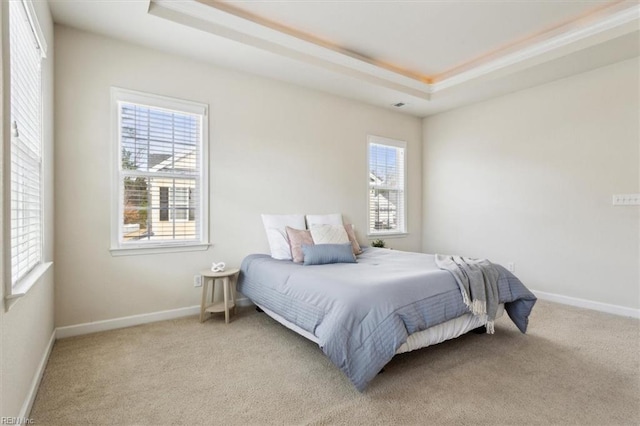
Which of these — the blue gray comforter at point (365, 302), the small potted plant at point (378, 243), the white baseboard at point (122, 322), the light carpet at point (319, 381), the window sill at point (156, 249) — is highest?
the window sill at point (156, 249)

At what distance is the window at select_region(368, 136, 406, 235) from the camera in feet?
16.5

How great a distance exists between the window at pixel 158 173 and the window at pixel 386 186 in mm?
2521

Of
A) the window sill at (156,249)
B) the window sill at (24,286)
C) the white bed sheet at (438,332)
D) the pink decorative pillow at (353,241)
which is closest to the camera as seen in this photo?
the window sill at (24,286)

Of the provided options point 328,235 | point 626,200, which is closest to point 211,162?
point 328,235

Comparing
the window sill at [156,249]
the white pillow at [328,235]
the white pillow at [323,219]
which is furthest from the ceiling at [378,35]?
the window sill at [156,249]

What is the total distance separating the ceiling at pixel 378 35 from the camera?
2.87 metres

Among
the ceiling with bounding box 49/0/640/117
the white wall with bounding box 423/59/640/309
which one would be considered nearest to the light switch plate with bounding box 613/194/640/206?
the white wall with bounding box 423/59/640/309

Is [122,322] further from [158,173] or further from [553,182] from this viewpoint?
[553,182]

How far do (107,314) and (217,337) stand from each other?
42.1 inches

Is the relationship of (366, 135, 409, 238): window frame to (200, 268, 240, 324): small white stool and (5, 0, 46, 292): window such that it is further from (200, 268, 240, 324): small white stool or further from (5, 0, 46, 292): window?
(5, 0, 46, 292): window

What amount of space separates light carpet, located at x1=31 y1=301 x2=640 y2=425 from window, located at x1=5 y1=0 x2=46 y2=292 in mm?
802

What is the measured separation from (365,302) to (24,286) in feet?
5.98

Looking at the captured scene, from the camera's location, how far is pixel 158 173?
3250mm

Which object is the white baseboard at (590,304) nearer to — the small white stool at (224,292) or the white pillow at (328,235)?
the white pillow at (328,235)
